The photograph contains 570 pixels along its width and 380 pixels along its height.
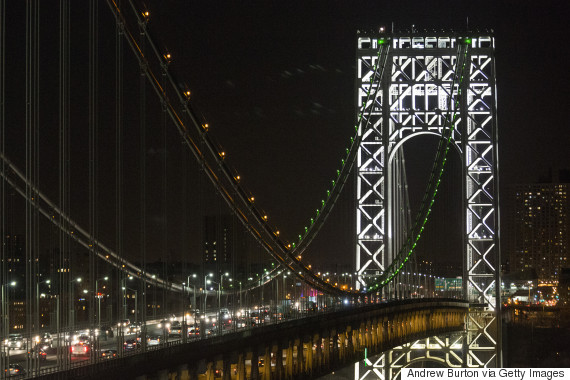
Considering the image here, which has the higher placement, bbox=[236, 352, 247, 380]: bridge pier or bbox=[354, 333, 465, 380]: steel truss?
bbox=[236, 352, 247, 380]: bridge pier

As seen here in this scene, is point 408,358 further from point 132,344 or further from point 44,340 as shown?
point 44,340

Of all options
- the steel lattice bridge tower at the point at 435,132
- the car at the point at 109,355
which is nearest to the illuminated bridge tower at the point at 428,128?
the steel lattice bridge tower at the point at 435,132

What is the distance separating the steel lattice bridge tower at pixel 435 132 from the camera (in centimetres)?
4847

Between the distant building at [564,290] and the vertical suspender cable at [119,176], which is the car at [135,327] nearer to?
the vertical suspender cable at [119,176]

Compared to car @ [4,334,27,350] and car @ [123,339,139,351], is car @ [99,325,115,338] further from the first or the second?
car @ [4,334,27,350]

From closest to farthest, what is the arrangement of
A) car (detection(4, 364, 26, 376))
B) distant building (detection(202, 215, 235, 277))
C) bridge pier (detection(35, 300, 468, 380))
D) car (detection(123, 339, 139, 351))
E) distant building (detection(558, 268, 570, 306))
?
car (detection(4, 364, 26, 376))
bridge pier (detection(35, 300, 468, 380))
car (detection(123, 339, 139, 351))
distant building (detection(202, 215, 235, 277))
distant building (detection(558, 268, 570, 306))

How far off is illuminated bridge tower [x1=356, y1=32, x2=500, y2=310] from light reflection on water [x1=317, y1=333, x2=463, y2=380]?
3.05 metres

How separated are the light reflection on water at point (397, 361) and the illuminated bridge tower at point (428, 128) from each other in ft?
10.00

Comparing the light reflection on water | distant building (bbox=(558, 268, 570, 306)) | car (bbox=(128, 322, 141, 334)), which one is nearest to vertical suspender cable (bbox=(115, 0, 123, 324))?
car (bbox=(128, 322, 141, 334))

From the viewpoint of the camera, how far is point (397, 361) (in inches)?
2060

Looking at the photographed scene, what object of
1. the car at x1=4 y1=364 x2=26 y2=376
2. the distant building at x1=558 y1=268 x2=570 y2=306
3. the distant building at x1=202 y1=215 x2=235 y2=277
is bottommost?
the distant building at x1=558 y1=268 x2=570 y2=306

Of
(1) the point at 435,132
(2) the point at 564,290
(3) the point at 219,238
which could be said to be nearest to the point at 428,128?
(1) the point at 435,132

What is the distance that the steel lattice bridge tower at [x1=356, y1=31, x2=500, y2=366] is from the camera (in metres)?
48.5

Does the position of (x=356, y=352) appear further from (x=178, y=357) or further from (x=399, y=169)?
(x=178, y=357)
